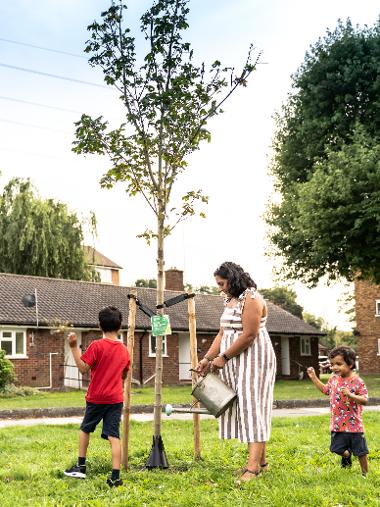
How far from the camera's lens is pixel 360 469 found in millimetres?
7309

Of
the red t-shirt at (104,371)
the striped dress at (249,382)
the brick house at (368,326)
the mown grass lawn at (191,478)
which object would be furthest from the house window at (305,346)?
the red t-shirt at (104,371)

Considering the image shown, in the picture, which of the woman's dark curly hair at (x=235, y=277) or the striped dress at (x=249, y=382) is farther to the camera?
the woman's dark curly hair at (x=235, y=277)

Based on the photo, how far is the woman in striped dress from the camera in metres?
6.76

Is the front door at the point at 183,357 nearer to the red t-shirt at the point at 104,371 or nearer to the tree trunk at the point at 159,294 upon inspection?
the tree trunk at the point at 159,294

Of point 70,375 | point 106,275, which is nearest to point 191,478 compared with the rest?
point 70,375

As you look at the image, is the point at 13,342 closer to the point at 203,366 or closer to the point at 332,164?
the point at 332,164

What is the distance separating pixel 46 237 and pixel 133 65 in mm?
32760

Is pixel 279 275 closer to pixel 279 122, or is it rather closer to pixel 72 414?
pixel 279 122

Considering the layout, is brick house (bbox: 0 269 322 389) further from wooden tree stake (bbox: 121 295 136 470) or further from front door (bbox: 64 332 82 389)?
wooden tree stake (bbox: 121 295 136 470)

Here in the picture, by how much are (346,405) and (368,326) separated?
42.5m

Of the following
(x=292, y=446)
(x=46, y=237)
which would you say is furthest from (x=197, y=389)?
(x=46, y=237)

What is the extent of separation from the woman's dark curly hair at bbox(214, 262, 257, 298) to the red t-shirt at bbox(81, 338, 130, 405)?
3.96 feet

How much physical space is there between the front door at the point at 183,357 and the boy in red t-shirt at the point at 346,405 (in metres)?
→ 31.0

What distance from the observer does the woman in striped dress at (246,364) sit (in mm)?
6762
